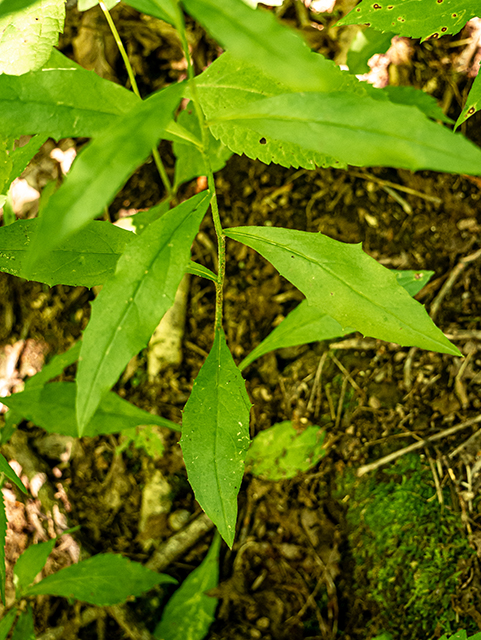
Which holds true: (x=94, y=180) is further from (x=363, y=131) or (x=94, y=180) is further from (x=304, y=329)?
(x=304, y=329)

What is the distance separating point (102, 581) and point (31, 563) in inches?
11.7

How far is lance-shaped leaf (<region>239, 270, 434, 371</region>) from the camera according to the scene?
65.1 inches

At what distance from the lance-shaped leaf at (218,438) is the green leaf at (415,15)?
0.97 m

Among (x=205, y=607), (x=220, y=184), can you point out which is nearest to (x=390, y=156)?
(x=220, y=184)

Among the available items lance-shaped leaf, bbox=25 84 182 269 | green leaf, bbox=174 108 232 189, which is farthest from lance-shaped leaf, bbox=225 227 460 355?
green leaf, bbox=174 108 232 189

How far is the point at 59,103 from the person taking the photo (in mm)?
1060

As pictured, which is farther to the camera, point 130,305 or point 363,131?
point 130,305

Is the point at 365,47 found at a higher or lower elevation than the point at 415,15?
lower

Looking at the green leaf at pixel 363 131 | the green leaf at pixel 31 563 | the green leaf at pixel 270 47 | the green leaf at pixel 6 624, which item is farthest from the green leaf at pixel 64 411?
the green leaf at pixel 270 47

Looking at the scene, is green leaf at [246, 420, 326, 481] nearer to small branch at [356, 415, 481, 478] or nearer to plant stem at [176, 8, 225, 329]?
small branch at [356, 415, 481, 478]

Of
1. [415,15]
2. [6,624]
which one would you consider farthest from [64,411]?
[415,15]

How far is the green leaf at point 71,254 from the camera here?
1.24 meters

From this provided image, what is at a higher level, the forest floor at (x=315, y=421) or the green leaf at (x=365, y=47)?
the green leaf at (x=365, y=47)

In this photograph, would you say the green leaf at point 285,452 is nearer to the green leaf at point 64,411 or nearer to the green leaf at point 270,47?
the green leaf at point 64,411
